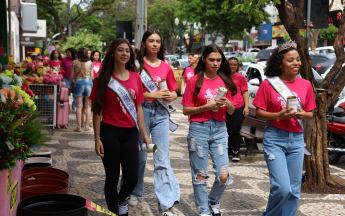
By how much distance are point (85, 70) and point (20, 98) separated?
7.01 m

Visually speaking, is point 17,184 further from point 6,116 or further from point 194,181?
point 194,181

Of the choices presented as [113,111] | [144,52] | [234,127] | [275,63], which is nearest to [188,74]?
[234,127]

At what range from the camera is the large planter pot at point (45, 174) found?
381cm

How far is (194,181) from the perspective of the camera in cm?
422

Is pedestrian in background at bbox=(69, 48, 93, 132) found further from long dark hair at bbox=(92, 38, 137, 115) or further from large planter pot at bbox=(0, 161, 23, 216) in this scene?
large planter pot at bbox=(0, 161, 23, 216)

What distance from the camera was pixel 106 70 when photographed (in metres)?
3.85

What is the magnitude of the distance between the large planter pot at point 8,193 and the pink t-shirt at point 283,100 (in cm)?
228

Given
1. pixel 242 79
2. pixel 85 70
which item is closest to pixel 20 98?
pixel 242 79

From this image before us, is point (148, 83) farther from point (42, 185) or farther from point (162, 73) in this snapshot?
point (42, 185)

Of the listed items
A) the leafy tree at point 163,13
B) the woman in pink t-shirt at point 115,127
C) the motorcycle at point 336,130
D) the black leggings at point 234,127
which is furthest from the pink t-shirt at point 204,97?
the leafy tree at point 163,13

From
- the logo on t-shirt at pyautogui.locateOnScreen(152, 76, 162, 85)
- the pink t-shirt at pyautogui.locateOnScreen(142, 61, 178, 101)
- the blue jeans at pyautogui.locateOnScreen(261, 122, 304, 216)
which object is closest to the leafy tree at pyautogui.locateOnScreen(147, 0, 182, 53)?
the pink t-shirt at pyautogui.locateOnScreen(142, 61, 178, 101)

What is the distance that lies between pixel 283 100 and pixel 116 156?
5.38ft

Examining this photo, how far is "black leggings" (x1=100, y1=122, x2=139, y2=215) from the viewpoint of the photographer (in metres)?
3.71

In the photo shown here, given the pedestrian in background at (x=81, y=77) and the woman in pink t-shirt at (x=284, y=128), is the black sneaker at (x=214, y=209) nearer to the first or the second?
the woman in pink t-shirt at (x=284, y=128)
